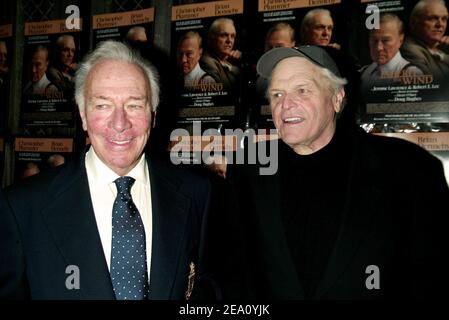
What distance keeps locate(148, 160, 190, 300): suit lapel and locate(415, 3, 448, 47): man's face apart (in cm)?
130

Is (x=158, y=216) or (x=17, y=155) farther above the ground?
(x=17, y=155)

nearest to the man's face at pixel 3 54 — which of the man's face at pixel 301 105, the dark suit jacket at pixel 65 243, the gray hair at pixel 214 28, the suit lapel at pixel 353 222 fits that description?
the gray hair at pixel 214 28

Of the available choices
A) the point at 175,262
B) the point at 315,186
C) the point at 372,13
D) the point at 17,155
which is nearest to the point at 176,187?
the point at 175,262

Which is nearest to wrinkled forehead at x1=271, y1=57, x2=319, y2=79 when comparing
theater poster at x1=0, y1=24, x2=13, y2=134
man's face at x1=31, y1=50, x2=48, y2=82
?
man's face at x1=31, y1=50, x2=48, y2=82

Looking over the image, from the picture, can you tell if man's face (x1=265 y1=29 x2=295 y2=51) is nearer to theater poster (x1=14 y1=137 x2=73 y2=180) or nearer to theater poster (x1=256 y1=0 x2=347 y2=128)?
theater poster (x1=256 y1=0 x2=347 y2=128)

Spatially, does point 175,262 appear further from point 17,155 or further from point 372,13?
point 17,155

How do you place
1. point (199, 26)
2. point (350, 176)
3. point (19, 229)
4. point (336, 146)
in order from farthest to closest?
1. point (199, 26)
2. point (336, 146)
3. point (350, 176)
4. point (19, 229)

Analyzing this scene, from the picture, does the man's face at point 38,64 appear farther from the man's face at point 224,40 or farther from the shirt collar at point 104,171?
the shirt collar at point 104,171

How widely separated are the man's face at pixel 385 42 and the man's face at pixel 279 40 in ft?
1.28

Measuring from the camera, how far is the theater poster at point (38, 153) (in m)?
2.80

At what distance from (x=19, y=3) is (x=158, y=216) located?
7.59 ft

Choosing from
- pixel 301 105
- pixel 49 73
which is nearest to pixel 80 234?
pixel 301 105

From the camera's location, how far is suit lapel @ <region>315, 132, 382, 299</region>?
1465mm

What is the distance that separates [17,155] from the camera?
2.95 m
